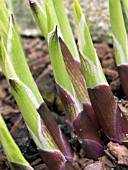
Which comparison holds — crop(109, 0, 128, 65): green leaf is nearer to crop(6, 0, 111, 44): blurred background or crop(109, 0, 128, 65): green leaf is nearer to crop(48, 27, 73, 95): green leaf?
crop(48, 27, 73, 95): green leaf

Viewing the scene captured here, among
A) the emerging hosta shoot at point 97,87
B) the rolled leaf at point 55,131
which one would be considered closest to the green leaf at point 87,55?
the emerging hosta shoot at point 97,87

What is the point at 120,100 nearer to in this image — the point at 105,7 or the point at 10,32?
the point at 10,32

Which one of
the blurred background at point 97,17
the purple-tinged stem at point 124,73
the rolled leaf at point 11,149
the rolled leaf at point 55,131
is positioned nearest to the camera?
the rolled leaf at point 11,149

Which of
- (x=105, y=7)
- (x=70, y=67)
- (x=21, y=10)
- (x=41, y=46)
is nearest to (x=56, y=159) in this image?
(x=70, y=67)

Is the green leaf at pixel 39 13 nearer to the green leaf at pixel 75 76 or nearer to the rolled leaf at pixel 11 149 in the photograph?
the green leaf at pixel 75 76

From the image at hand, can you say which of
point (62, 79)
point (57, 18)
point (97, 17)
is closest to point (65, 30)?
point (57, 18)
